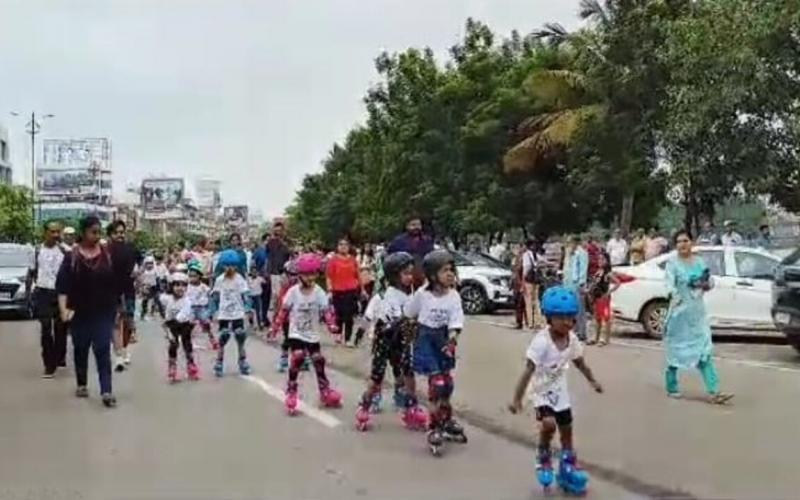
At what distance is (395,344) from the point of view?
10750 mm

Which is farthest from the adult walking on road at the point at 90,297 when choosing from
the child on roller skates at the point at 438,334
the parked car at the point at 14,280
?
the parked car at the point at 14,280

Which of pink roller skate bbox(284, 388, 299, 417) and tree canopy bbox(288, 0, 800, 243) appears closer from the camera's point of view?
pink roller skate bbox(284, 388, 299, 417)

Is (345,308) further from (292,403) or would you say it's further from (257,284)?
(292,403)

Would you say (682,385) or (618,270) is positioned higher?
(618,270)

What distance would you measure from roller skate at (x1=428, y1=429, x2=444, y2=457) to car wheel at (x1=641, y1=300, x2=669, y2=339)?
426 inches

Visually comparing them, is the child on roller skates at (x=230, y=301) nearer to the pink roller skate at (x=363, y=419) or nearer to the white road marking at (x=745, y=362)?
the pink roller skate at (x=363, y=419)

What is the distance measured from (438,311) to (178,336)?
578 centimetres

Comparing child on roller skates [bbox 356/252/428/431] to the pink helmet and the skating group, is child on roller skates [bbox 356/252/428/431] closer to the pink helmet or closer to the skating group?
the skating group

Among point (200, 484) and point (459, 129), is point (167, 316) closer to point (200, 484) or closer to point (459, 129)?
point (200, 484)

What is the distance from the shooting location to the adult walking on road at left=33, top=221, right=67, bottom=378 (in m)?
15.4

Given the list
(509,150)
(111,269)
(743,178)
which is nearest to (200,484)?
(111,269)

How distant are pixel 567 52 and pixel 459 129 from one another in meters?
3.87

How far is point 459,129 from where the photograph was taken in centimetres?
3584

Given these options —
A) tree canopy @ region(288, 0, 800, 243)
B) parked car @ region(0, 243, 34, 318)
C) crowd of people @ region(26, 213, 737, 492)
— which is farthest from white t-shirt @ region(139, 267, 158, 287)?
crowd of people @ region(26, 213, 737, 492)
